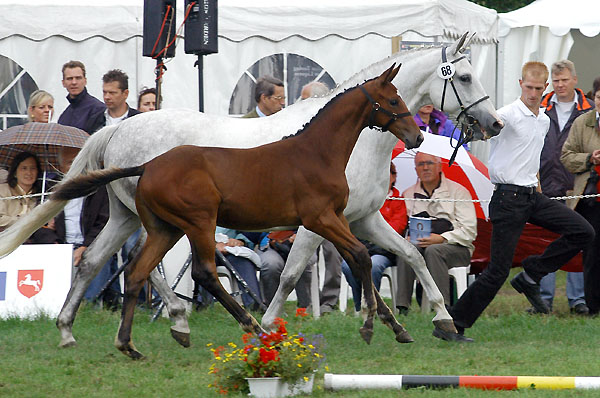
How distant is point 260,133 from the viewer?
7.69m

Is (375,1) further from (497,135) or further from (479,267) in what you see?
(497,135)

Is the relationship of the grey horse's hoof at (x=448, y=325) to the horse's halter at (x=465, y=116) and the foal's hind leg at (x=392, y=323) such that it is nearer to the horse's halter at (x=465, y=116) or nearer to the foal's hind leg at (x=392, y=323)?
the foal's hind leg at (x=392, y=323)

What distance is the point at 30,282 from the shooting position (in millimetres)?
9219

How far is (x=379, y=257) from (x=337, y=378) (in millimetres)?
3853

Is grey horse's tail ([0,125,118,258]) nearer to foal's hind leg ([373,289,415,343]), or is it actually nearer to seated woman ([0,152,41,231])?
seated woman ([0,152,41,231])

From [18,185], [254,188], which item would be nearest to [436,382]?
[254,188]

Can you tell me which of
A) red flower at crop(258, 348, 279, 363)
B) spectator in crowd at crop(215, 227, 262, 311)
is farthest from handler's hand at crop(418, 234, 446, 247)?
red flower at crop(258, 348, 279, 363)

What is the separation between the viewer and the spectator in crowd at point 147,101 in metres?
10.1

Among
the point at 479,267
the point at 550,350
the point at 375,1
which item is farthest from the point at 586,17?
the point at 550,350

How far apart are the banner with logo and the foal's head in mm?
3577

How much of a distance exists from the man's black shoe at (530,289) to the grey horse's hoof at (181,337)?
10.1ft

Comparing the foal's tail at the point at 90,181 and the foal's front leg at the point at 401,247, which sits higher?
the foal's tail at the point at 90,181

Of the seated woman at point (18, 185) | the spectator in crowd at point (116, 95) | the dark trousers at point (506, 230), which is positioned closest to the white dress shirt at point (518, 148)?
the dark trousers at point (506, 230)

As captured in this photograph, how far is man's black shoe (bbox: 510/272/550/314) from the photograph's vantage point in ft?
29.8
